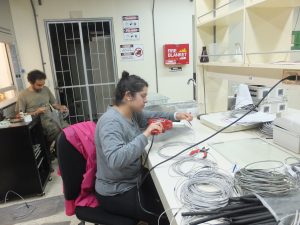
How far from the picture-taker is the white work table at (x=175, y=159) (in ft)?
3.16

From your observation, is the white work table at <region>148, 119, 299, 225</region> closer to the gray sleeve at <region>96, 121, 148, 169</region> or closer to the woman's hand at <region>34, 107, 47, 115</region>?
the gray sleeve at <region>96, 121, 148, 169</region>

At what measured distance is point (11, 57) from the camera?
11.3ft

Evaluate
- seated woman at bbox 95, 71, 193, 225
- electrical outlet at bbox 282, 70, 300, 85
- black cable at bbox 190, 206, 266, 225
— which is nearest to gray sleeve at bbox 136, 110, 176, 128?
seated woman at bbox 95, 71, 193, 225

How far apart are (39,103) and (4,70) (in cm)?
94

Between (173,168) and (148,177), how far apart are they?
34cm

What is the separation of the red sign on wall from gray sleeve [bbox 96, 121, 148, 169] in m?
2.88

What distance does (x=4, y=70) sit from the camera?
3.42m

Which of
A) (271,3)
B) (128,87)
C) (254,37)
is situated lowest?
(128,87)

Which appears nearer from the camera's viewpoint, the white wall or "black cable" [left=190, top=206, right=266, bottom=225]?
"black cable" [left=190, top=206, right=266, bottom=225]

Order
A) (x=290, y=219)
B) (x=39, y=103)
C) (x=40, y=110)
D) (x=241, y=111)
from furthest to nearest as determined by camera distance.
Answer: (x=39, y=103) < (x=40, y=110) < (x=241, y=111) < (x=290, y=219)

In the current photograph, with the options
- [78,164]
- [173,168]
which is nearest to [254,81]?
[173,168]

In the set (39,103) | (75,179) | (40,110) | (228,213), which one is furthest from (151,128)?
(39,103)

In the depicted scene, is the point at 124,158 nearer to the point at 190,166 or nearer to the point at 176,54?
the point at 190,166

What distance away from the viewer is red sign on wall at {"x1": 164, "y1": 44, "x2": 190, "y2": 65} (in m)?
3.92
